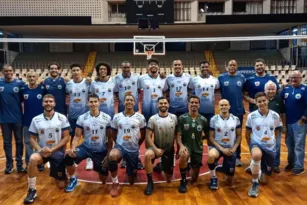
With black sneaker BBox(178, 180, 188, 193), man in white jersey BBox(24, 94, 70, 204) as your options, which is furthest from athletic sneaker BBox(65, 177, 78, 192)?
black sneaker BBox(178, 180, 188, 193)

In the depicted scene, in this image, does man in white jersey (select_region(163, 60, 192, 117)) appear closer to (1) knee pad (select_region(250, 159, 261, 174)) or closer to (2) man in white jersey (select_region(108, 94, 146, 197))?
(2) man in white jersey (select_region(108, 94, 146, 197))

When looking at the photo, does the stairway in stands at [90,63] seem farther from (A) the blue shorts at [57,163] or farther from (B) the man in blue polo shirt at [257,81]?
(A) the blue shorts at [57,163]

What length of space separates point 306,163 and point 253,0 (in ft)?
61.6

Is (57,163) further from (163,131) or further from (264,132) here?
(264,132)

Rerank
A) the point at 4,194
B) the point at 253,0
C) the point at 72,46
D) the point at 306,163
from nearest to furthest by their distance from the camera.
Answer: the point at 4,194 → the point at 306,163 → the point at 253,0 → the point at 72,46

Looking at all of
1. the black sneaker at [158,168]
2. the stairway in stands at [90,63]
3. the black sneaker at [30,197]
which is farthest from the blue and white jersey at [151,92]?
the stairway in stands at [90,63]

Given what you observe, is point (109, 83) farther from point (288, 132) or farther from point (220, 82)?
point (288, 132)

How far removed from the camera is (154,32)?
21766mm

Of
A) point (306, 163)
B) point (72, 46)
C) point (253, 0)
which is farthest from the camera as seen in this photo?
point (72, 46)

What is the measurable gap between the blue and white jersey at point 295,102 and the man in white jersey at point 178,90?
185 centimetres

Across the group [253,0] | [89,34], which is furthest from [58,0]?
[253,0]

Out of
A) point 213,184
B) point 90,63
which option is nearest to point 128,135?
point 213,184

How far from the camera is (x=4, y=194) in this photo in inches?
196

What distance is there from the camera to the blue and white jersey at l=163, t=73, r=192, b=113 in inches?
241
